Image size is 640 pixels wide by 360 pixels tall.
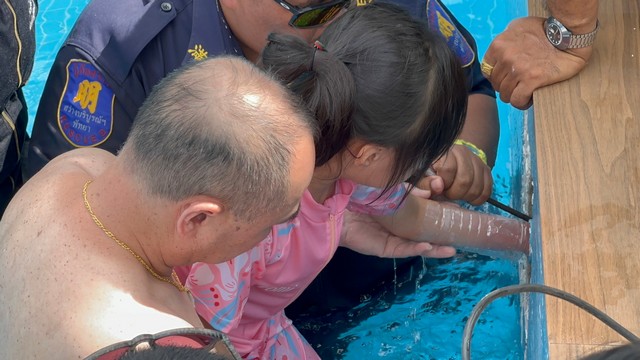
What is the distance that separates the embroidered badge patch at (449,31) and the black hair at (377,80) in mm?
786

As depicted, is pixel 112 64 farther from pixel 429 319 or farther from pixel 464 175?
pixel 429 319

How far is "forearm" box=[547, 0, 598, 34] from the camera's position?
7.13ft

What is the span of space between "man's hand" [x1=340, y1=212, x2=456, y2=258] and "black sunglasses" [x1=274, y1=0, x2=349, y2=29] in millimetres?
650

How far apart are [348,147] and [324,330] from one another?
988 mm

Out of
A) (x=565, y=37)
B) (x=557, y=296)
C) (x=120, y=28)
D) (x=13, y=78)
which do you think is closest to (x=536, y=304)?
(x=557, y=296)

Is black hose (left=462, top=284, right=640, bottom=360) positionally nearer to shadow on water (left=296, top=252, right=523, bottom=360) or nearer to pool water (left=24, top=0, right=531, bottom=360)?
pool water (left=24, top=0, right=531, bottom=360)

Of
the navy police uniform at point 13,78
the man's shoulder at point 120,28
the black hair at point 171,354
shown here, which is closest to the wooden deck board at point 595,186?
the black hair at point 171,354

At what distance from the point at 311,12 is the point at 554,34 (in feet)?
2.18

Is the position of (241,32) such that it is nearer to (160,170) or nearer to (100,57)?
(100,57)

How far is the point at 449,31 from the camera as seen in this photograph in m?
2.68

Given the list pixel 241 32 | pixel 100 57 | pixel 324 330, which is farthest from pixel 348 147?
pixel 324 330

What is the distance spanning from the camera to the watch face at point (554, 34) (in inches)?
87.9

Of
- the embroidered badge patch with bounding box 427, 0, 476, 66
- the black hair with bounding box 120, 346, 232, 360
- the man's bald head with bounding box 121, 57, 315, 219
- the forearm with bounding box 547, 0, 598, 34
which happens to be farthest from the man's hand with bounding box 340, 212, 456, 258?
the black hair with bounding box 120, 346, 232, 360

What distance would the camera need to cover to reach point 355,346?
8.73 feet
